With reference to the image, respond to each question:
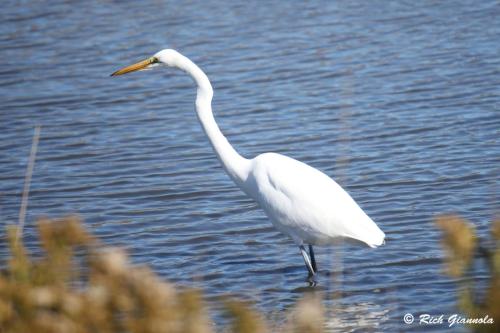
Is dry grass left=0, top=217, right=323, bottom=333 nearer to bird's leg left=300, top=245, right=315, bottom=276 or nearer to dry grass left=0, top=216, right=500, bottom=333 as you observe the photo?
dry grass left=0, top=216, right=500, bottom=333

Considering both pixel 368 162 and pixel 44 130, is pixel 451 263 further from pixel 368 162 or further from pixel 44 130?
pixel 44 130

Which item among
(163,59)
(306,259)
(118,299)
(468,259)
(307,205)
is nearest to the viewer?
(118,299)

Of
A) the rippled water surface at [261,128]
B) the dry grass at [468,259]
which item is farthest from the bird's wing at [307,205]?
the dry grass at [468,259]

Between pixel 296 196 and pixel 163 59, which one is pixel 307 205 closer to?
pixel 296 196

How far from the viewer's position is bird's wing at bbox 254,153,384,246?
16.0ft

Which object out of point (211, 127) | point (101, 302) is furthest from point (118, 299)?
point (211, 127)

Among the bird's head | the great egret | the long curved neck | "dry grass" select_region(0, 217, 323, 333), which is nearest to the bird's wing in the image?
the great egret

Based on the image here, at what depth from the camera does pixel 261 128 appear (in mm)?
8031

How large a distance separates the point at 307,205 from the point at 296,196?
0.26ft

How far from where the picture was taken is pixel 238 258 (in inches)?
218

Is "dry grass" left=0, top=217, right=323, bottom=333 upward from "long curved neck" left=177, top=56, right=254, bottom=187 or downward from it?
upward

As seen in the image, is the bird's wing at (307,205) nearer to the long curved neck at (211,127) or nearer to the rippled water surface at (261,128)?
the long curved neck at (211,127)

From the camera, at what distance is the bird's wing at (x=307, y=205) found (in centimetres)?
489

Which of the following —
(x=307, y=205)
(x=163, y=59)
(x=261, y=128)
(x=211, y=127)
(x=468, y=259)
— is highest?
(x=468, y=259)
